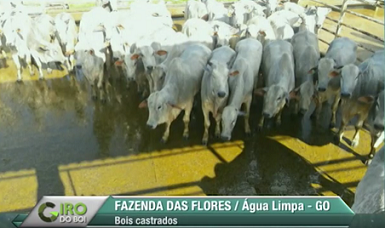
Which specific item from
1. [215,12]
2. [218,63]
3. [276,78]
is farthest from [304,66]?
[215,12]

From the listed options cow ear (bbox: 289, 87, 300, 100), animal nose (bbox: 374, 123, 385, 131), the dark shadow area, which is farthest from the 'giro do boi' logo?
cow ear (bbox: 289, 87, 300, 100)

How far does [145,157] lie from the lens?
5770mm

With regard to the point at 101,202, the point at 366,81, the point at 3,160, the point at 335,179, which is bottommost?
the point at 3,160

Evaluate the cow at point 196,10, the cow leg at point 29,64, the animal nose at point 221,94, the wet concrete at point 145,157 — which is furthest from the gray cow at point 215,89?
the cow at point 196,10

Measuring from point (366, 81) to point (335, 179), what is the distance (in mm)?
1905

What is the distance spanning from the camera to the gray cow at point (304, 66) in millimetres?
6332

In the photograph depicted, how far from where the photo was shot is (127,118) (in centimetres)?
690

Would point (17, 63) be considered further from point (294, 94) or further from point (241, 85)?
point (294, 94)

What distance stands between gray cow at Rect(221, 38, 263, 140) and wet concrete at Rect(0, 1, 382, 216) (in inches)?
21.5

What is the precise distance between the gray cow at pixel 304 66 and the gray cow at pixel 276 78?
19cm

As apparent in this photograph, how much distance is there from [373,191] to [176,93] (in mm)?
3840

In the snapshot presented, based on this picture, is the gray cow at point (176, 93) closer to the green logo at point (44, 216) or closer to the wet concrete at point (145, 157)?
the wet concrete at point (145, 157)

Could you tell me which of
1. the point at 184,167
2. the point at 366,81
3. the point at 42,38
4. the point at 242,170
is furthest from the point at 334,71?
the point at 42,38

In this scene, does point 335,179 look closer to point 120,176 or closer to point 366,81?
point 366,81
